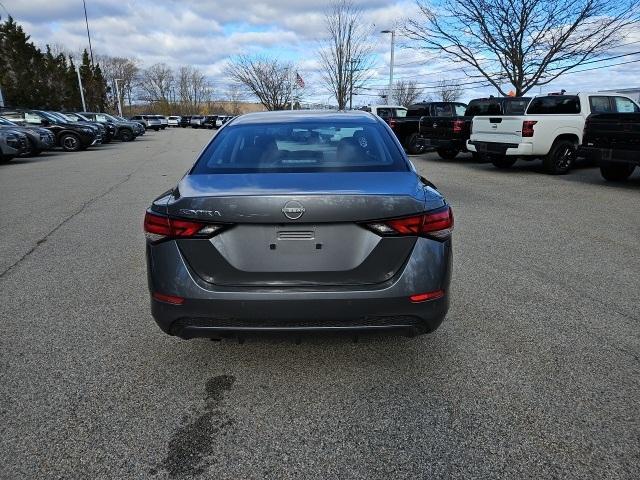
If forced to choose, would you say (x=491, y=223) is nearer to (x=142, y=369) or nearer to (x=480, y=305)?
(x=480, y=305)

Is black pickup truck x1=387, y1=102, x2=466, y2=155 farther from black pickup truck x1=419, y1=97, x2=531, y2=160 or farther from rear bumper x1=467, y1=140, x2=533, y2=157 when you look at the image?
rear bumper x1=467, y1=140, x2=533, y2=157

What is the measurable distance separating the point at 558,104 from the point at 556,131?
2.49ft

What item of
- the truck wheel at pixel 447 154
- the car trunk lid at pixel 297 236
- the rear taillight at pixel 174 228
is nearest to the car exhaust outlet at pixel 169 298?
the car trunk lid at pixel 297 236

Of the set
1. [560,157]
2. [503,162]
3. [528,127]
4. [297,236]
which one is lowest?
[503,162]

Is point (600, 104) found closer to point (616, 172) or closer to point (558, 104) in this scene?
point (558, 104)

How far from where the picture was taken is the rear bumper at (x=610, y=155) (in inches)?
358

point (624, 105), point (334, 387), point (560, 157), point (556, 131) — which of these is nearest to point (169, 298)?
point (334, 387)

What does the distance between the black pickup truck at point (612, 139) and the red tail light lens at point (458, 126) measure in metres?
4.28

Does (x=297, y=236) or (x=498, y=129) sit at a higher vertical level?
(x=498, y=129)

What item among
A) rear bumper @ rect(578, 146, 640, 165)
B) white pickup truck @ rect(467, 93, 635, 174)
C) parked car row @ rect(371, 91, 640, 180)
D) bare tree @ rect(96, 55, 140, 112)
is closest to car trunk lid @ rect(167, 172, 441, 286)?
parked car row @ rect(371, 91, 640, 180)

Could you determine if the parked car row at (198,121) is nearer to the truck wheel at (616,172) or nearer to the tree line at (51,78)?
the tree line at (51,78)

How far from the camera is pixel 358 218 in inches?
93.5

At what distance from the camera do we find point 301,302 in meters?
2.42

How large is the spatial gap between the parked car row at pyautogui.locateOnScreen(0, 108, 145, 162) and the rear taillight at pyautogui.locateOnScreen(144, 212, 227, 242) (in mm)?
15372
